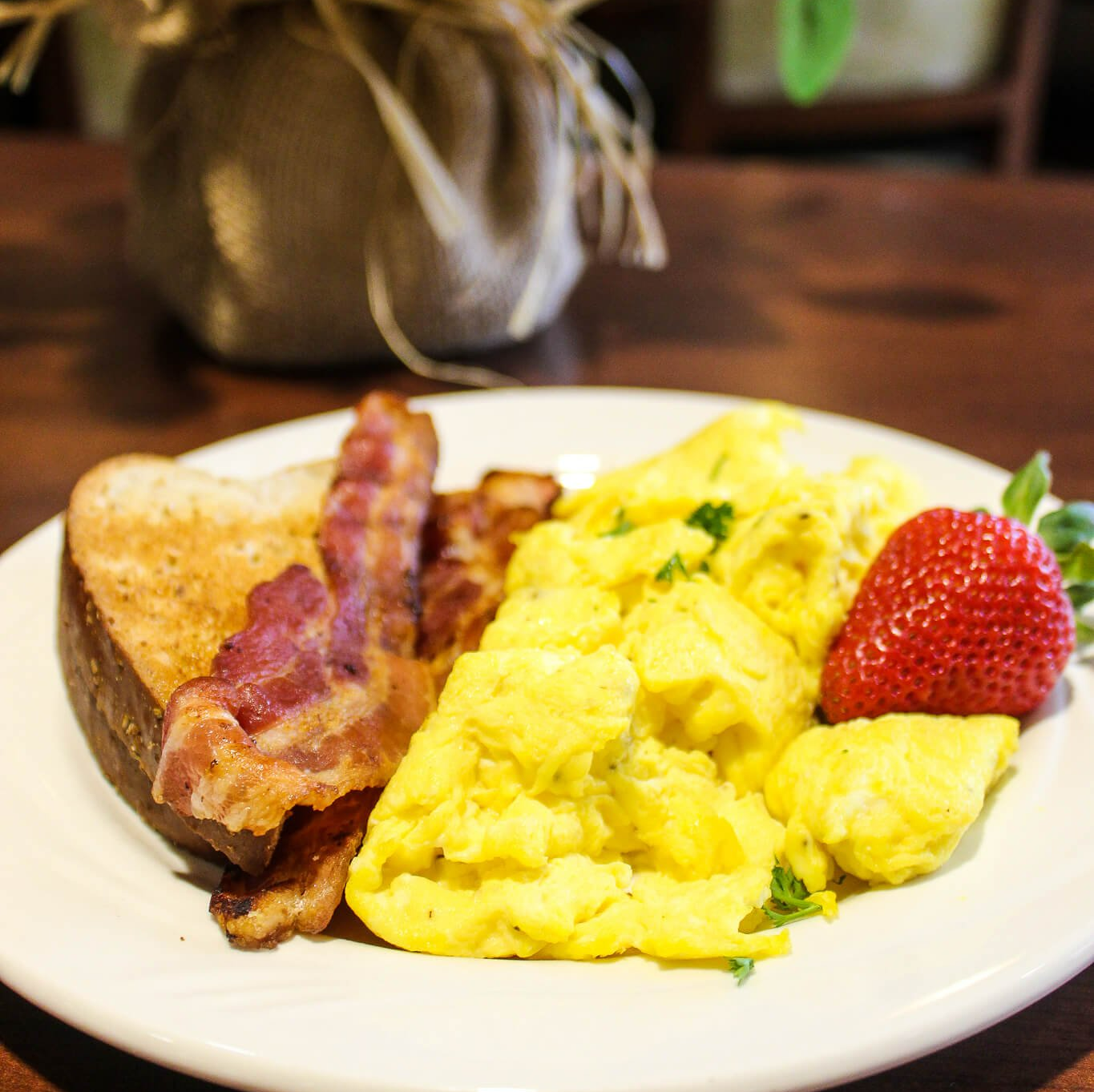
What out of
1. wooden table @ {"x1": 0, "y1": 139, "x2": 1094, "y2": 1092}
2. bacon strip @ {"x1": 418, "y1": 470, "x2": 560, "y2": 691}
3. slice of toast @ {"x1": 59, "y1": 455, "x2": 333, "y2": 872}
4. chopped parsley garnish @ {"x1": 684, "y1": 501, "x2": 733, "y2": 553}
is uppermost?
chopped parsley garnish @ {"x1": 684, "y1": 501, "x2": 733, "y2": 553}

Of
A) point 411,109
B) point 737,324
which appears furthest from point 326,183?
point 737,324

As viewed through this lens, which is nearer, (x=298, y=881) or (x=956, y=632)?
(x=298, y=881)

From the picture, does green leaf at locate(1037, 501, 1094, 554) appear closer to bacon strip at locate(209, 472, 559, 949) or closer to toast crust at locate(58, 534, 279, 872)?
bacon strip at locate(209, 472, 559, 949)

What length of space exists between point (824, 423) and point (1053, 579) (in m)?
0.76

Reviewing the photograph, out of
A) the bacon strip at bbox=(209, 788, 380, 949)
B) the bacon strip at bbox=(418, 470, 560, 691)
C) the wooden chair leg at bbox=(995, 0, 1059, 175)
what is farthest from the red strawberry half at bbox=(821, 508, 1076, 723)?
the wooden chair leg at bbox=(995, 0, 1059, 175)

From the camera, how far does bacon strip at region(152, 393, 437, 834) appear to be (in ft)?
4.07

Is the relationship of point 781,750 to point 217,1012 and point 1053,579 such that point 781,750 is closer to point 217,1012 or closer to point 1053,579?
point 1053,579

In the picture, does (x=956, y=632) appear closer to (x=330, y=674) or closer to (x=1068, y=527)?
(x=1068, y=527)

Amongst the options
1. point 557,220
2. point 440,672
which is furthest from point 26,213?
point 440,672

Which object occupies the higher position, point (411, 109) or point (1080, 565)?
point (411, 109)

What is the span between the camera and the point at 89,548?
159cm

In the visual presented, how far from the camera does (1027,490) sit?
5.55 feet

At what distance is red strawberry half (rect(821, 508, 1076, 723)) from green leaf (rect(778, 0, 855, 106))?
1.16m

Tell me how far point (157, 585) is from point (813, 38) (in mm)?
1666
